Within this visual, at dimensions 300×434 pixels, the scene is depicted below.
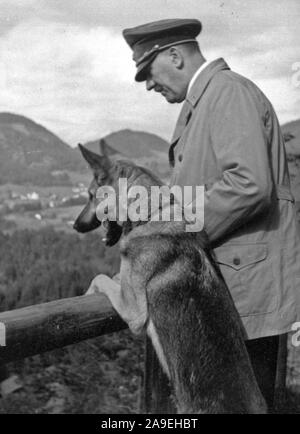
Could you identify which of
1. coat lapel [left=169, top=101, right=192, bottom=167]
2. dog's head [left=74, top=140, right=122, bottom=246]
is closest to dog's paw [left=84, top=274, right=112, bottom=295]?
dog's head [left=74, top=140, right=122, bottom=246]

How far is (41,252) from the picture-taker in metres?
7.27

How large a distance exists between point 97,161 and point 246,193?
1.16m

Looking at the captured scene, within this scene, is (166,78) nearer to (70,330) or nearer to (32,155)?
(70,330)

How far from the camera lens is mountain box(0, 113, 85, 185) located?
250 inches

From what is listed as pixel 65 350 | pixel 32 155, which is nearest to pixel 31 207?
pixel 32 155

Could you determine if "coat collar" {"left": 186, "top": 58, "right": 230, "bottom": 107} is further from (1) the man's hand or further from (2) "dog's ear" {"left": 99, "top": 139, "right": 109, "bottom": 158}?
(1) the man's hand

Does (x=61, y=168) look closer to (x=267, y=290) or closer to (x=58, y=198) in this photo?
(x=58, y=198)

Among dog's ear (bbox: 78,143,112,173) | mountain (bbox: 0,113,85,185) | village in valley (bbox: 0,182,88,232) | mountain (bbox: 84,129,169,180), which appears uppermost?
dog's ear (bbox: 78,143,112,173)

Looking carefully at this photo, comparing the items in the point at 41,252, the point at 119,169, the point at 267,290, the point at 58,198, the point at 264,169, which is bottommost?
the point at 41,252

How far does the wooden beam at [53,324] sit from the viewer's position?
2375 millimetres

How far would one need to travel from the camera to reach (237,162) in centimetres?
254

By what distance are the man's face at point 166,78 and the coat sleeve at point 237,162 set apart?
37cm

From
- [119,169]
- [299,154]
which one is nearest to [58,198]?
[299,154]

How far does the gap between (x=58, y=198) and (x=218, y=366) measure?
4.32 m
